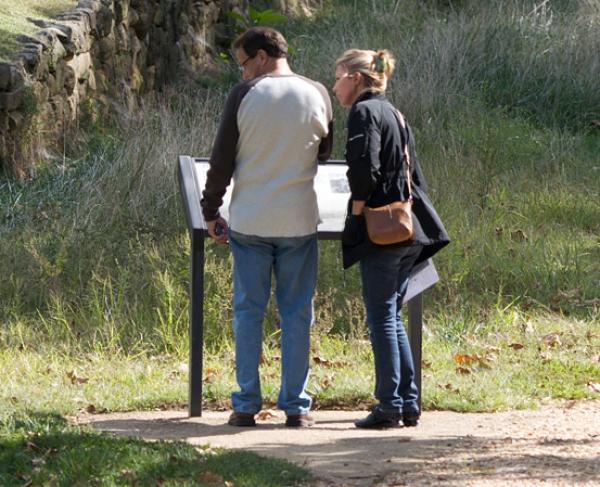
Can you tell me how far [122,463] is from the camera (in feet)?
17.3

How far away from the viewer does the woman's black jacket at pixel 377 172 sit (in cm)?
589

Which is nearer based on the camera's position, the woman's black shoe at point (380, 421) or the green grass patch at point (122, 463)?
the green grass patch at point (122, 463)

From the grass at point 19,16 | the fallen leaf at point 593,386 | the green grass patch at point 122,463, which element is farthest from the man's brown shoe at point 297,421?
the grass at point 19,16

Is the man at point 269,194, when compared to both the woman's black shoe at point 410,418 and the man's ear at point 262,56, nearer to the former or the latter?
the man's ear at point 262,56

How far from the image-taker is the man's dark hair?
6023mm

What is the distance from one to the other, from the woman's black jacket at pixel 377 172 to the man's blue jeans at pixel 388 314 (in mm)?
78

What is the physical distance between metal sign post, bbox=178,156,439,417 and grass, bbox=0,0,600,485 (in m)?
0.58

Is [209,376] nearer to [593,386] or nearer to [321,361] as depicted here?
[321,361]

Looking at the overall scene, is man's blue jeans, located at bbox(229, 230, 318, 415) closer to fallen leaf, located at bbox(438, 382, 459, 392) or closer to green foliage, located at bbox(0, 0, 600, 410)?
green foliage, located at bbox(0, 0, 600, 410)

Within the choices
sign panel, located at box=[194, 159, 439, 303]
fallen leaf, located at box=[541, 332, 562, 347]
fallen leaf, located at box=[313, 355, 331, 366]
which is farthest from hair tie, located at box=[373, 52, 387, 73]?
fallen leaf, located at box=[541, 332, 562, 347]

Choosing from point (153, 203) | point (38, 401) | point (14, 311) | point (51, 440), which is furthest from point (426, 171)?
point (51, 440)

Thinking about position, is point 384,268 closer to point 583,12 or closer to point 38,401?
point 38,401

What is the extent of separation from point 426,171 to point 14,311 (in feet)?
14.3

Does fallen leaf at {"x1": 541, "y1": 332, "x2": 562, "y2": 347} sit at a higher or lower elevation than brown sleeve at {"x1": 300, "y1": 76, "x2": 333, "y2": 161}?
lower
